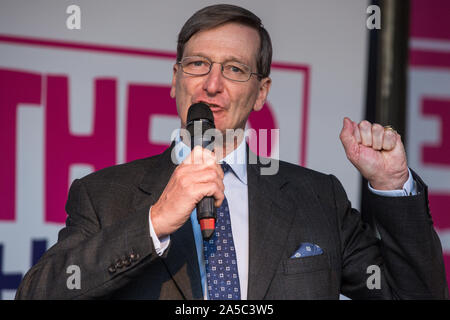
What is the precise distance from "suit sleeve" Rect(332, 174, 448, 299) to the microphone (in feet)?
1.91

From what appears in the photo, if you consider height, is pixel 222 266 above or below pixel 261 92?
below

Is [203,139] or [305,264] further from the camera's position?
[305,264]

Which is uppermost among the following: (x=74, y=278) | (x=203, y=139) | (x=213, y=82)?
(x=213, y=82)

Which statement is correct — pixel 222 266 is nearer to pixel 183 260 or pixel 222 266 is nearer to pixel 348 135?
pixel 183 260

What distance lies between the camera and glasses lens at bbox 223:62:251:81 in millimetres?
1926

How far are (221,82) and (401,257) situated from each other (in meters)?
0.82

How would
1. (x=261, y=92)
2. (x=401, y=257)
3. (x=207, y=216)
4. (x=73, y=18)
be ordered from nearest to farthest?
(x=207, y=216), (x=401, y=257), (x=261, y=92), (x=73, y=18)

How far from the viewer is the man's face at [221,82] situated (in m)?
1.85

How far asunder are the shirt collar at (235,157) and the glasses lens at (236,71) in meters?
0.23

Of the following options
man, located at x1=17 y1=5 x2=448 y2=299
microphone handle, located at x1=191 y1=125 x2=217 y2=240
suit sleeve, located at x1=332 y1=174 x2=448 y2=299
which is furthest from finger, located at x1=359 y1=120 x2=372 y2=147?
microphone handle, located at x1=191 y1=125 x2=217 y2=240

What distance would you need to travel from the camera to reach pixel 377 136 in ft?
5.39

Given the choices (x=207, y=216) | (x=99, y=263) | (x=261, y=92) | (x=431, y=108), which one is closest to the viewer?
(x=207, y=216)

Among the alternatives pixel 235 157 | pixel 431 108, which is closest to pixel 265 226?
pixel 235 157
